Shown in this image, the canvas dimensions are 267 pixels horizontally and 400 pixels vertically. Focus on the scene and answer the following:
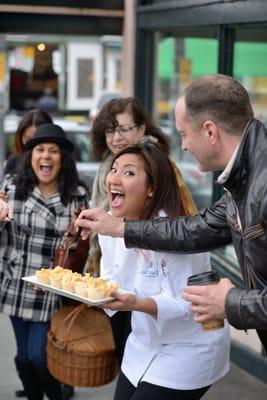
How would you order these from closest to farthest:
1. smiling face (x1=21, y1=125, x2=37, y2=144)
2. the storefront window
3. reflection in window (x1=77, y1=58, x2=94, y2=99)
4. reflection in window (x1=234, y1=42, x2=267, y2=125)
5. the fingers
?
the fingers → smiling face (x1=21, y1=125, x2=37, y2=144) → reflection in window (x1=234, y1=42, x2=267, y2=125) → the storefront window → reflection in window (x1=77, y1=58, x2=94, y2=99)

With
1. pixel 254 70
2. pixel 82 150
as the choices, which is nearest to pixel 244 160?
pixel 254 70

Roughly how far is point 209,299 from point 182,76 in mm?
6566

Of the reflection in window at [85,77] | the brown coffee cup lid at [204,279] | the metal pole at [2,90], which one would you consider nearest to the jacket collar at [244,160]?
the brown coffee cup lid at [204,279]

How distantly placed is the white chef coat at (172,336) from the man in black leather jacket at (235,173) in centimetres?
61

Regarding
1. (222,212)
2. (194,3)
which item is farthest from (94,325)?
(194,3)

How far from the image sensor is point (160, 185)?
10.9ft

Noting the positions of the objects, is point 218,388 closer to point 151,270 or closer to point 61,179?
point 61,179

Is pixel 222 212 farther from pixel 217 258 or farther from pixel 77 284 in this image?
pixel 217 258

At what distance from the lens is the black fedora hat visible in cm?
455

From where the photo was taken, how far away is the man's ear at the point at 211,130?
2453 mm

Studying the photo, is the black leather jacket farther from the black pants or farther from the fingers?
the fingers

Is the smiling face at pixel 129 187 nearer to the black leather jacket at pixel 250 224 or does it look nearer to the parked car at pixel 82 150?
the black leather jacket at pixel 250 224

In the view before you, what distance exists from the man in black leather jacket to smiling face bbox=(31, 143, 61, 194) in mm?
2041

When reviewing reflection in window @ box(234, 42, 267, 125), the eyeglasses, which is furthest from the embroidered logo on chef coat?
reflection in window @ box(234, 42, 267, 125)
